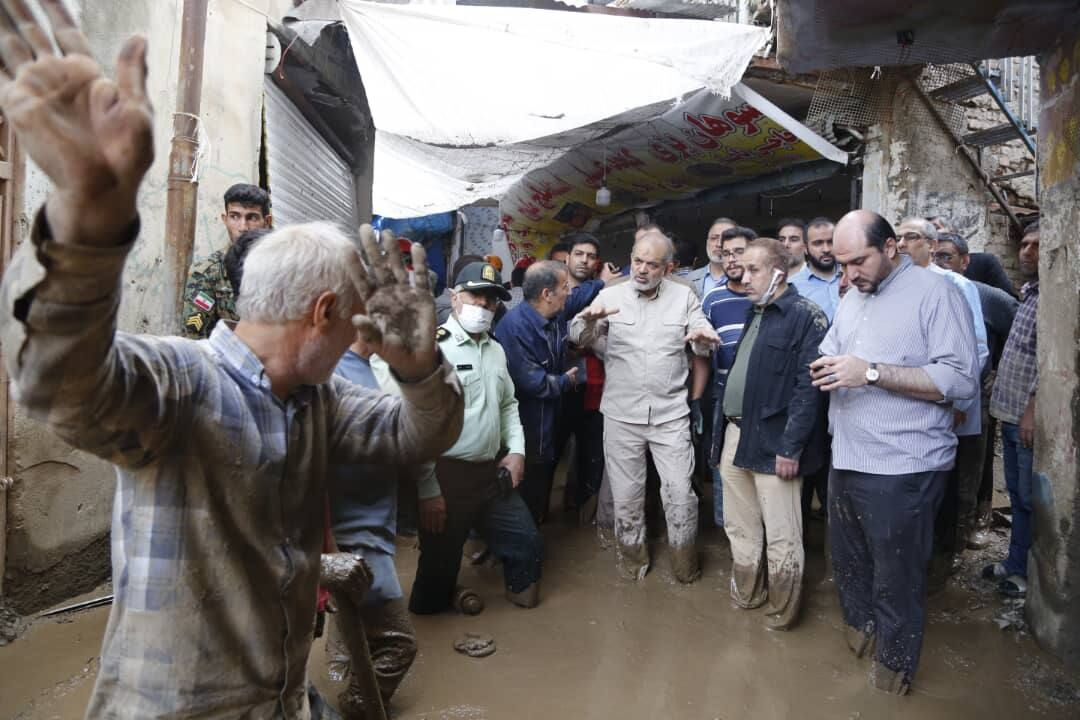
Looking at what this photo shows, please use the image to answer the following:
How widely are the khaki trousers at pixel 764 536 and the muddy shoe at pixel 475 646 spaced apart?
1.50m

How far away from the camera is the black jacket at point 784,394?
3.71 metres

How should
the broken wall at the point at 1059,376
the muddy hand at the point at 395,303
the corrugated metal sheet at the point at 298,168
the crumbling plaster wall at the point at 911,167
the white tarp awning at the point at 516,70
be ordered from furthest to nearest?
the crumbling plaster wall at the point at 911,167, the corrugated metal sheet at the point at 298,168, the white tarp awning at the point at 516,70, the broken wall at the point at 1059,376, the muddy hand at the point at 395,303

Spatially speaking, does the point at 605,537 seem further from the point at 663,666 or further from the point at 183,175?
the point at 183,175

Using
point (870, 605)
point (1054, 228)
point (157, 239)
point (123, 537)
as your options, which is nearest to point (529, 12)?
point (157, 239)

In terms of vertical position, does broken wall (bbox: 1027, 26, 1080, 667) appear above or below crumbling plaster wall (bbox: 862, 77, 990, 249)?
below

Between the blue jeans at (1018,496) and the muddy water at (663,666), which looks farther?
the blue jeans at (1018,496)

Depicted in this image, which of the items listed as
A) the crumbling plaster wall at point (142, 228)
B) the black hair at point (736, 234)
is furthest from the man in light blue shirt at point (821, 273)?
the crumbling plaster wall at point (142, 228)

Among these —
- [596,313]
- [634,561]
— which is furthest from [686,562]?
[596,313]

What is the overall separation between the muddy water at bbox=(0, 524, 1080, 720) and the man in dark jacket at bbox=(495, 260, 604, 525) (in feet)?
2.96

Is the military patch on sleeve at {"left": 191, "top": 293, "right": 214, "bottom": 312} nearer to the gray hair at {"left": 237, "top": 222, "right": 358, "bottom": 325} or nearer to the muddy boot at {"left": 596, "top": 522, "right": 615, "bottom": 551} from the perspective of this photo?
the gray hair at {"left": 237, "top": 222, "right": 358, "bottom": 325}

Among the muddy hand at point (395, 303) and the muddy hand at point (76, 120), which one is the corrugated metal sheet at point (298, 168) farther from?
the muddy hand at point (76, 120)

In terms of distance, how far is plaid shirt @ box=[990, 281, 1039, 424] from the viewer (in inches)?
165

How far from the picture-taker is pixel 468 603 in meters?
4.02

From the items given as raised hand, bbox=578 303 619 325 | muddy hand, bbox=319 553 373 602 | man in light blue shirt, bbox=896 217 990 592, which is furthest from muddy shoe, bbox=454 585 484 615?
man in light blue shirt, bbox=896 217 990 592
